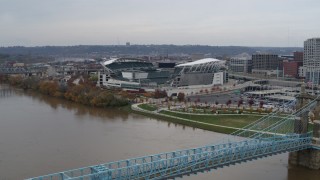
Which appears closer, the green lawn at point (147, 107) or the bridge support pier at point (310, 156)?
the bridge support pier at point (310, 156)

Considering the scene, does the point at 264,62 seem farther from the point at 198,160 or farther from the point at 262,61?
the point at 198,160

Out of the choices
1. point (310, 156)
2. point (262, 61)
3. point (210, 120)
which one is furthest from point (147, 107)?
point (262, 61)

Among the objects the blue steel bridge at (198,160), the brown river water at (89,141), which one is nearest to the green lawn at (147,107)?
the brown river water at (89,141)

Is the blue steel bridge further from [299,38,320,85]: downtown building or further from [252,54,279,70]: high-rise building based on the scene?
[252,54,279,70]: high-rise building

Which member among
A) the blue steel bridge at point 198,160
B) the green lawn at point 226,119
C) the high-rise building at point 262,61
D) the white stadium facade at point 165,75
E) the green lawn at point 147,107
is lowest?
the green lawn at point 226,119

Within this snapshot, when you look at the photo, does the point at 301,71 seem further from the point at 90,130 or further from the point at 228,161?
the point at 228,161

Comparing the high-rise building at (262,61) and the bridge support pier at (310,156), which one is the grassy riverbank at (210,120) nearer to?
the bridge support pier at (310,156)
